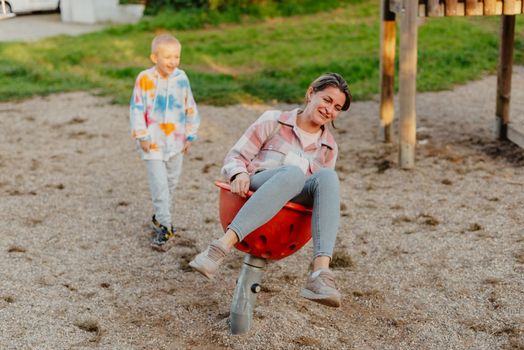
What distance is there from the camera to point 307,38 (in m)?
13.0

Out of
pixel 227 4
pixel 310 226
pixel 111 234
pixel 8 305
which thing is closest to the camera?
pixel 310 226

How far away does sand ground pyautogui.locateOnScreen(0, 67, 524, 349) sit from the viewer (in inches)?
133

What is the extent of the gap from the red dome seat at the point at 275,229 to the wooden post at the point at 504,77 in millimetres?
4259

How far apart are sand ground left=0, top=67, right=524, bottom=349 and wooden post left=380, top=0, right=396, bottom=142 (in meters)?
0.24

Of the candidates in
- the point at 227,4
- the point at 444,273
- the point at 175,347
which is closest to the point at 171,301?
the point at 175,347

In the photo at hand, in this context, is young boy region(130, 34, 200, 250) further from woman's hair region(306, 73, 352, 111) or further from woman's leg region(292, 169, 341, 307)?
woman's leg region(292, 169, 341, 307)

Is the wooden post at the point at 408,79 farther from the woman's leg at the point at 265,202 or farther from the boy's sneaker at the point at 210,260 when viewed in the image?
the boy's sneaker at the point at 210,260

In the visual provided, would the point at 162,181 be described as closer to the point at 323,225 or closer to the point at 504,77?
the point at 323,225

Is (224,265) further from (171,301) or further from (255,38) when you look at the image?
(255,38)

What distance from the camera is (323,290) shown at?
2.88 metres

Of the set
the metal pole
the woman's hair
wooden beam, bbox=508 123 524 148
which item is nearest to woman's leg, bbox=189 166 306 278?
the metal pole

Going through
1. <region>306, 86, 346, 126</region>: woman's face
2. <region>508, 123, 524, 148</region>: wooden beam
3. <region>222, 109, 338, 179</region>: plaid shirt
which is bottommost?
<region>508, 123, 524, 148</region>: wooden beam

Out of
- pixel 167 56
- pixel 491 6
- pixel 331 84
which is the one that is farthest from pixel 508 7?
pixel 331 84

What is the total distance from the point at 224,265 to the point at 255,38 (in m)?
9.28
